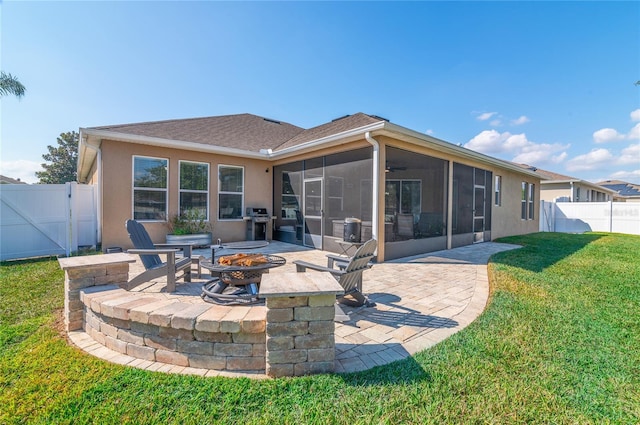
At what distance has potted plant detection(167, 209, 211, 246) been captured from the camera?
25.4ft

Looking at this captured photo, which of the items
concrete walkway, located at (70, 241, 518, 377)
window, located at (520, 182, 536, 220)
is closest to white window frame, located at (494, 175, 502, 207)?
window, located at (520, 182, 536, 220)

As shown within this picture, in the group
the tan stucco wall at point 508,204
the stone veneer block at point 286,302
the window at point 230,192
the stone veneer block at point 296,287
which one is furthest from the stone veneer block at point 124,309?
the tan stucco wall at point 508,204

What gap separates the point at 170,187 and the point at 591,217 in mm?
22609

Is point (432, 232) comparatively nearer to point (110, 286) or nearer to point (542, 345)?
point (542, 345)

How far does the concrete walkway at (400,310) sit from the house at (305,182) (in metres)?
1.45

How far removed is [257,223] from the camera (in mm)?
9578

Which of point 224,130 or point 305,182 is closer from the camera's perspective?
point 305,182

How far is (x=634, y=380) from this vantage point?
7.02ft

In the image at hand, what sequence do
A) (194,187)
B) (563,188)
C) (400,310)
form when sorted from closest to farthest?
(400,310), (194,187), (563,188)

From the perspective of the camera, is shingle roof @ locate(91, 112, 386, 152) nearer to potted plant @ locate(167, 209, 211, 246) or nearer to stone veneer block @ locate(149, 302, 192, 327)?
potted plant @ locate(167, 209, 211, 246)

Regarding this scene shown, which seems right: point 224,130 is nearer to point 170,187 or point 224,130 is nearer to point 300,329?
point 170,187

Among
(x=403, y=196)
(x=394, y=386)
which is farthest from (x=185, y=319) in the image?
(x=403, y=196)

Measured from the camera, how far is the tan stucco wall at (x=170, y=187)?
715 cm

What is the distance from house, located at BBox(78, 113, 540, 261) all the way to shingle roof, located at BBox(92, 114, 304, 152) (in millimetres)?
67
